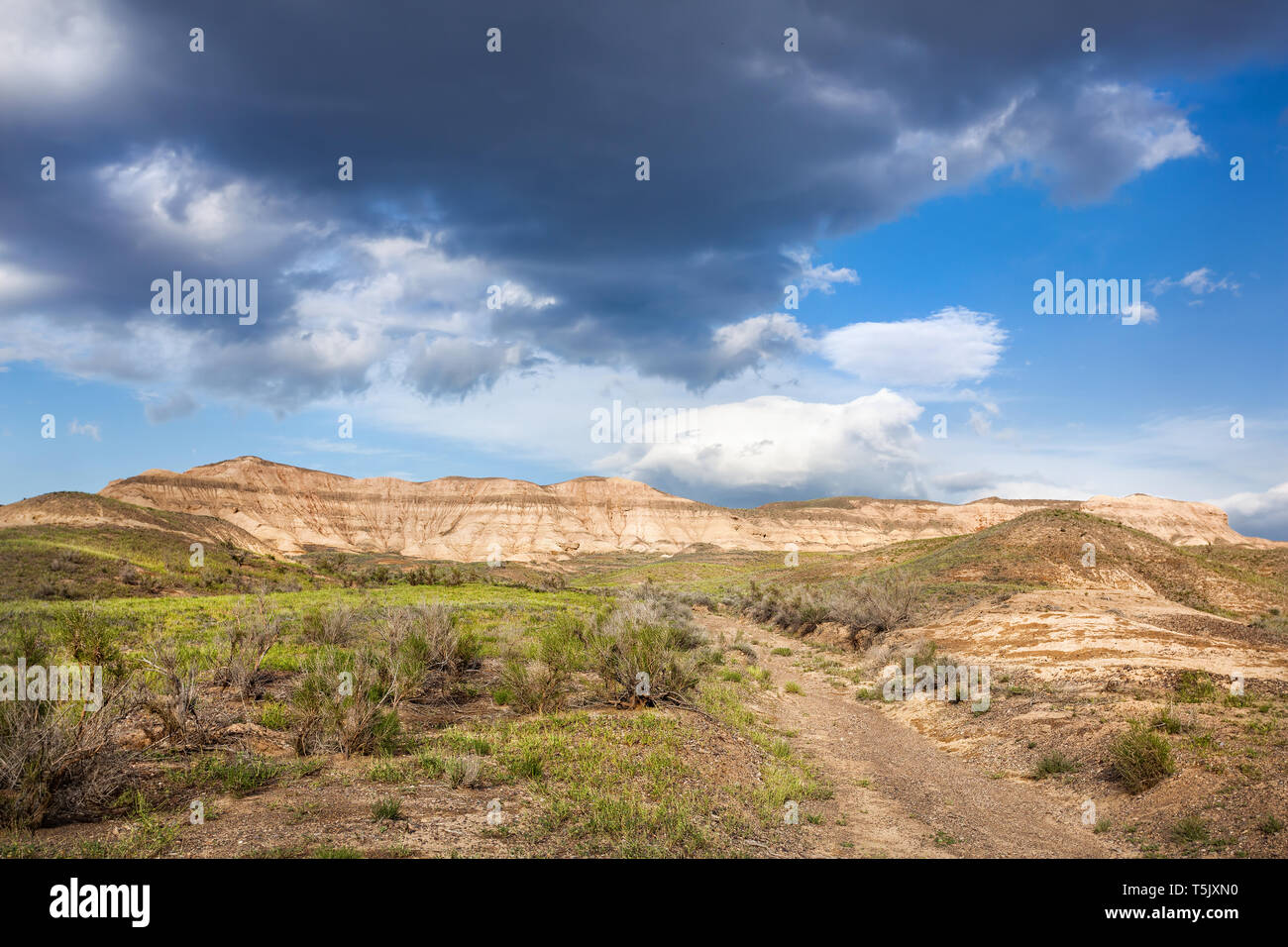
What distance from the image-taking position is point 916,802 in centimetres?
950

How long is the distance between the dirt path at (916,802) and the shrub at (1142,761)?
0.83 metres

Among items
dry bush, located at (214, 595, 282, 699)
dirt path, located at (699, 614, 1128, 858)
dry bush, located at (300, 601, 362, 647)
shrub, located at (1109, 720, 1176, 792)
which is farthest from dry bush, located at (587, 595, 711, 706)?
dry bush, located at (300, 601, 362, 647)

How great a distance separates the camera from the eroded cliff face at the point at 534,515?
102625 mm

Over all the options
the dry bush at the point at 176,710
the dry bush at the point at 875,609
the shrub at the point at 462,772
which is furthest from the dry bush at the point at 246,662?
the dry bush at the point at 875,609

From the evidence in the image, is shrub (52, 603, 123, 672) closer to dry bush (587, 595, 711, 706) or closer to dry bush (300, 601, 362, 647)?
dry bush (300, 601, 362, 647)

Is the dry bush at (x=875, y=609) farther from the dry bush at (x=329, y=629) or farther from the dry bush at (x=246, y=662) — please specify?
the dry bush at (x=246, y=662)

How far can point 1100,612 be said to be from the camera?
22609 mm

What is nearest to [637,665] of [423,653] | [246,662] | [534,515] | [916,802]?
[423,653]

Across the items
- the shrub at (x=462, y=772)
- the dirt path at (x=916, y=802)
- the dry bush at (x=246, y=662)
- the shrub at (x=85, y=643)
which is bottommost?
the dirt path at (x=916, y=802)

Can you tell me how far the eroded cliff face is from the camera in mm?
102625
